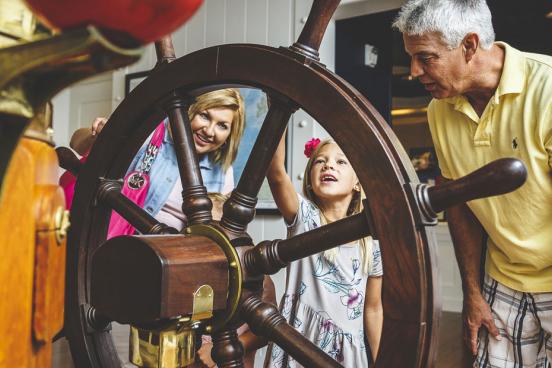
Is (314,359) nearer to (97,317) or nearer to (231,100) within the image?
(97,317)

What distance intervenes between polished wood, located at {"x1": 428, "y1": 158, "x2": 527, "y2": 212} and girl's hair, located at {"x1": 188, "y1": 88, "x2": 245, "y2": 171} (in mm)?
1154

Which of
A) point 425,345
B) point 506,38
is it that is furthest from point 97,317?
point 506,38

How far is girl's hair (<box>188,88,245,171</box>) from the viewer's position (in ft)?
5.21

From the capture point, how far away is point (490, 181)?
479 millimetres

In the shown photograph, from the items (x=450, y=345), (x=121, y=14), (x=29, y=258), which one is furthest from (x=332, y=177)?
(x=450, y=345)

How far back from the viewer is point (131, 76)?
14.9 ft

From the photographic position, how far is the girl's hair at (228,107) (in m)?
1.59

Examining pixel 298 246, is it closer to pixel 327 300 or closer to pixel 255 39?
pixel 327 300

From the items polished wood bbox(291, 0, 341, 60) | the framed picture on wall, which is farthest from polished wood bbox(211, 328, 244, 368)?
the framed picture on wall

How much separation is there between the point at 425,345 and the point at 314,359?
123mm

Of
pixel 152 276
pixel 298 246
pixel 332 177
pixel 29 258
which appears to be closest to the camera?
pixel 29 258

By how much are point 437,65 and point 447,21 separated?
0.36 feet

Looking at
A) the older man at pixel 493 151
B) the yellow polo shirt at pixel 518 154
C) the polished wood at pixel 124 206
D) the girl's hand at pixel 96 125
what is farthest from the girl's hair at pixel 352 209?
the polished wood at pixel 124 206

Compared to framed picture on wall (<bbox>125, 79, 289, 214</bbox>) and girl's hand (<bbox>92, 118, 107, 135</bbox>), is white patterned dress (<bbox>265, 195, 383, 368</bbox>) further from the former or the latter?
framed picture on wall (<bbox>125, 79, 289, 214</bbox>)
